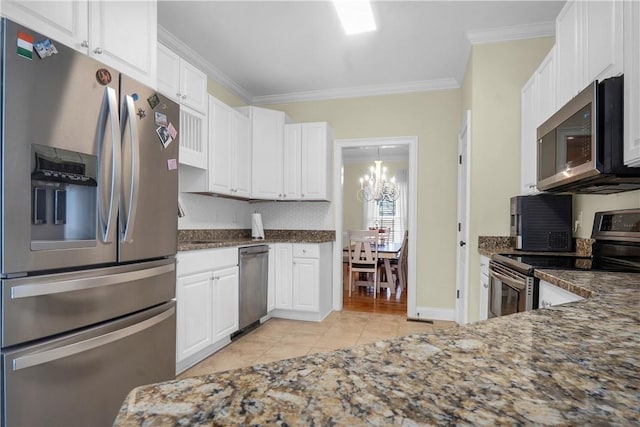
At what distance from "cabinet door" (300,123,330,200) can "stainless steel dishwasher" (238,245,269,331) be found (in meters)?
0.89

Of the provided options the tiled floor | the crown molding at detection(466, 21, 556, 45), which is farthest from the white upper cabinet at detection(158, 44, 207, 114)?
the crown molding at detection(466, 21, 556, 45)

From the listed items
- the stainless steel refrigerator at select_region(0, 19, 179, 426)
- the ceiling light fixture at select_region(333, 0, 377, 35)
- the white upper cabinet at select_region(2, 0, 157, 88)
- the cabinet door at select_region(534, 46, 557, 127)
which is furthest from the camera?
the ceiling light fixture at select_region(333, 0, 377, 35)

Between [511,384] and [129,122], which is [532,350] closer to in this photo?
[511,384]

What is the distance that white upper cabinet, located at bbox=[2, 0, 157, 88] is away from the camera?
1.46m

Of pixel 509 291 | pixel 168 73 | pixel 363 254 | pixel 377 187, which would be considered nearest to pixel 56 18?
pixel 168 73

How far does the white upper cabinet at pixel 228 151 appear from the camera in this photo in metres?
3.26

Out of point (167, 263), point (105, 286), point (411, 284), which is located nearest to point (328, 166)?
point (411, 284)

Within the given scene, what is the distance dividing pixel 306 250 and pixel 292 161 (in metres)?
1.10

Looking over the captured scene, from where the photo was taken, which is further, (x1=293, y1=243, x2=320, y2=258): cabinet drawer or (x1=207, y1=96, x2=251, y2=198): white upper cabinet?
(x1=293, y1=243, x2=320, y2=258): cabinet drawer

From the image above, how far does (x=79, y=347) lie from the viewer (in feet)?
4.72

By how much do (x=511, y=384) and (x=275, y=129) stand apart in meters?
3.97

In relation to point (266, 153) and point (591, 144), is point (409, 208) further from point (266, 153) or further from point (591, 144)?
point (591, 144)

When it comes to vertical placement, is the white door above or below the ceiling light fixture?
below

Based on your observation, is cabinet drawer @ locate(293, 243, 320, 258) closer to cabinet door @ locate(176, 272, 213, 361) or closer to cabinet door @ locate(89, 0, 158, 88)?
cabinet door @ locate(176, 272, 213, 361)
